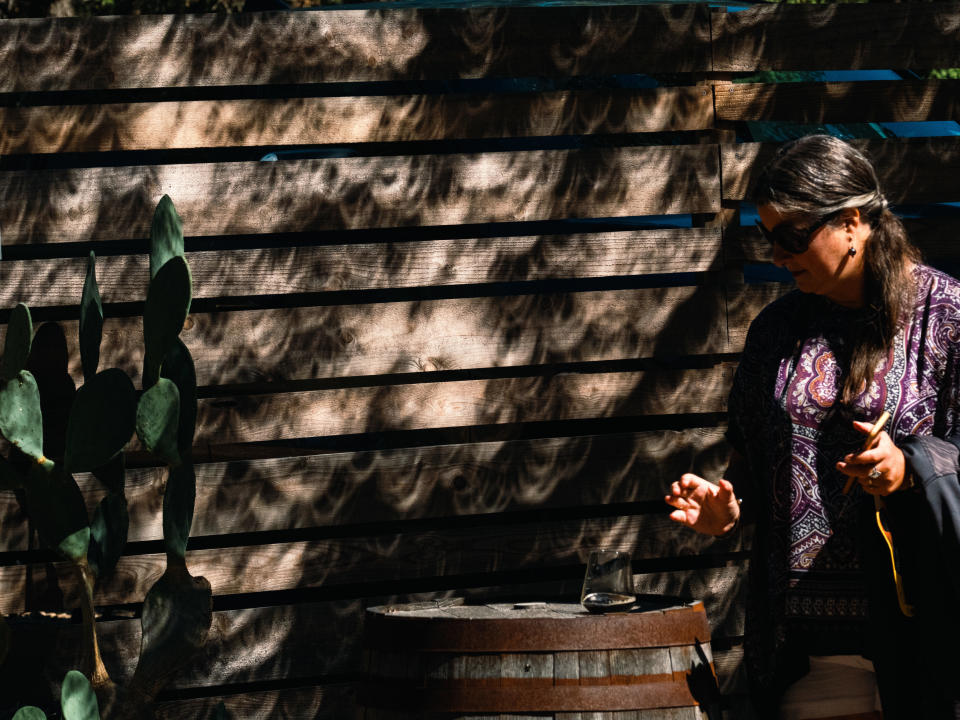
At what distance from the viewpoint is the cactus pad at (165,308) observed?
98.3 inches

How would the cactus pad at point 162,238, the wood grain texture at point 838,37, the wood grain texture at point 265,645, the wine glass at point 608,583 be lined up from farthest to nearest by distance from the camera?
the wood grain texture at point 838,37 < the wood grain texture at point 265,645 < the cactus pad at point 162,238 < the wine glass at point 608,583

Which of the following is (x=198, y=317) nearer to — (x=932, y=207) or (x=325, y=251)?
(x=325, y=251)

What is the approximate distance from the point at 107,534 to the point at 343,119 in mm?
1318

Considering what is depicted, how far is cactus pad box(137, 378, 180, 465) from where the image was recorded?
251 cm

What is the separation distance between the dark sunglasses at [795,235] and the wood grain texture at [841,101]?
127 centimetres

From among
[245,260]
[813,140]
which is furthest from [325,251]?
[813,140]

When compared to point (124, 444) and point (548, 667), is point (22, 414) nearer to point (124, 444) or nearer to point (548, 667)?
point (124, 444)

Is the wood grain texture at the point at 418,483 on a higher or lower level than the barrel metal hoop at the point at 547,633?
higher

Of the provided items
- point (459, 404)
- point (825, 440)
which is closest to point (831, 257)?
point (825, 440)

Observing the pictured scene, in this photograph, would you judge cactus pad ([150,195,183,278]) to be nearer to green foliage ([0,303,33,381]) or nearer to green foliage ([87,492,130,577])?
green foliage ([0,303,33,381])

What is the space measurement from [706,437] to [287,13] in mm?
1733

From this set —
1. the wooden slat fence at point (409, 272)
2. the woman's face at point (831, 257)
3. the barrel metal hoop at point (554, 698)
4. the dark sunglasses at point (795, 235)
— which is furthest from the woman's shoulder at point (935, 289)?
the wooden slat fence at point (409, 272)

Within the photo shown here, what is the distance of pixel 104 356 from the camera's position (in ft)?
9.75

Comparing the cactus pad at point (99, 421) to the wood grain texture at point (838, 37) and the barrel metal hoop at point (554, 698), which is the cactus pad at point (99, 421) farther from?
the wood grain texture at point (838, 37)
